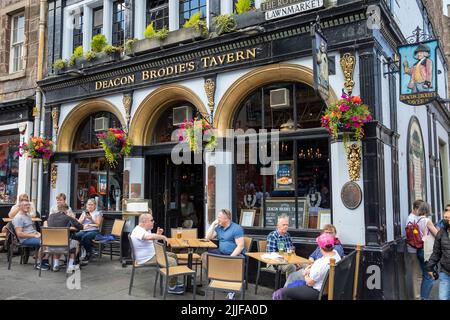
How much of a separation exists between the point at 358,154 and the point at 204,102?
3.59 meters

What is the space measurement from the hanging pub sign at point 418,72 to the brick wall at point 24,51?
1063 cm

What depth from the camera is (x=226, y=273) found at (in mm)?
5641

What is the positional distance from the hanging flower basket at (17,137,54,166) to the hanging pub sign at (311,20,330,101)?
8082 mm

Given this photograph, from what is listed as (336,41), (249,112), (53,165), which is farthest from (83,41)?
(336,41)

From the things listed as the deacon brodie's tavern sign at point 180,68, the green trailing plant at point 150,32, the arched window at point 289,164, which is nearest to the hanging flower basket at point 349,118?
the arched window at point 289,164

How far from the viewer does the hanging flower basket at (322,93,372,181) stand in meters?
6.98

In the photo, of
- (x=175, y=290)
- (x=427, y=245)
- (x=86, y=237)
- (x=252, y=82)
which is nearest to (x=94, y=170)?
(x=86, y=237)

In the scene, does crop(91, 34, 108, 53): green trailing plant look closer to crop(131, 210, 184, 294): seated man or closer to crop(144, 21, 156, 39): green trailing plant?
crop(144, 21, 156, 39): green trailing plant

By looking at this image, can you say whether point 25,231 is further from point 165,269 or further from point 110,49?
point 110,49

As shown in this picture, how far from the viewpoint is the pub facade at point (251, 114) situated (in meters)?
7.45

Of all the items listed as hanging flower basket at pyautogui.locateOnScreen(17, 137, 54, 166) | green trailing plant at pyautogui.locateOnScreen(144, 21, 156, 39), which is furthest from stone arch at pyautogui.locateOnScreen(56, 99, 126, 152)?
green trailing plant at pyautogui.locateOnScreen(144, 21, 156, 39)

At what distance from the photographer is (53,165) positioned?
12133mm

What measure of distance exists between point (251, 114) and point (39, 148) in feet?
20.6

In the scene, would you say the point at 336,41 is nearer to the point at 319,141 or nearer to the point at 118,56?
the point at 319,141
